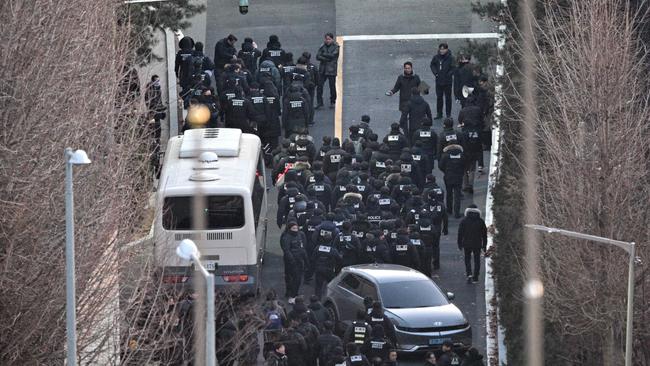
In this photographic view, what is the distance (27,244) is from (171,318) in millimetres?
2150

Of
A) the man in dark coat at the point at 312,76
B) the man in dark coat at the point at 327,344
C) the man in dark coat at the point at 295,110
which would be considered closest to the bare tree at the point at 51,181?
the man in dark coat at the point at 327,344

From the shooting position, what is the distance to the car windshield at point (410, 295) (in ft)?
97.3

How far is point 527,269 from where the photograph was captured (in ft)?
89.3

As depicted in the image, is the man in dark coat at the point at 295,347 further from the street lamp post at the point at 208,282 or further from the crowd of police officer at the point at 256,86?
the crowd of police officer at the point at 256,86

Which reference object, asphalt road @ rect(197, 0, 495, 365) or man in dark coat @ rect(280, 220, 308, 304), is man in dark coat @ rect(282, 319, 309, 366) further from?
asphalt road @ rect(197, 0, 495, 365)

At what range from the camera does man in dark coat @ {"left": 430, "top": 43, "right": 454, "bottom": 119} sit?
40406 mm

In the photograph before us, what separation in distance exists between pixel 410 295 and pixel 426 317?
0.75 metres

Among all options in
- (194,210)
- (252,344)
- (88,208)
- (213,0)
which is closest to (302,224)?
(194,210)

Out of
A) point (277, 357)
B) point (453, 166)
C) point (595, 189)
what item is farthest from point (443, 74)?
point (277, 357)

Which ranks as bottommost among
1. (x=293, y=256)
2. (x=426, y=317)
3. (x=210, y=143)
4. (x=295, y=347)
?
(x=295, y=347)

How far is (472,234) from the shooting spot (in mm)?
32344

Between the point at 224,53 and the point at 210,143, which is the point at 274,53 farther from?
the point at 210,143

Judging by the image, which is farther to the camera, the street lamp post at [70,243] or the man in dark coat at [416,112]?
the man in dark coat at [416,112]

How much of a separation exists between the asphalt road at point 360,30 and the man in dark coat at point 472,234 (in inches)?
316
